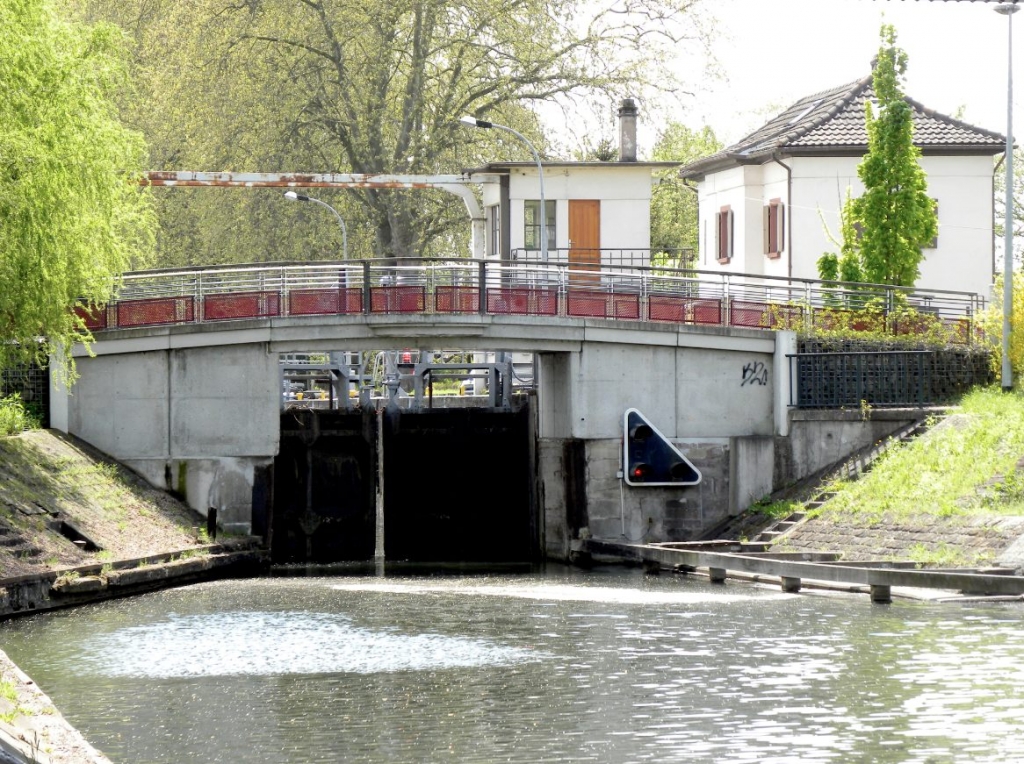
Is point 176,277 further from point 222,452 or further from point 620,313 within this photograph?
point 620,313

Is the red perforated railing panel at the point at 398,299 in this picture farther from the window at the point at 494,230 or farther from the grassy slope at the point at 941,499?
the window at the point at 494,230

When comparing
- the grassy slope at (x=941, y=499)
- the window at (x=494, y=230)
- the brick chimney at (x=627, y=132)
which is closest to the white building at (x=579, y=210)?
the window at (x=494, y=230)

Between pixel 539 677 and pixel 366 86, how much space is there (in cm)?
3575

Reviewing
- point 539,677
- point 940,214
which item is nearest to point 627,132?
point 940,214

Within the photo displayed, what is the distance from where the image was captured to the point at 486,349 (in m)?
35.4

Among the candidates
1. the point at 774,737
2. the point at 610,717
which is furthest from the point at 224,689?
the point at 774,737

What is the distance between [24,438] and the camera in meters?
32.3

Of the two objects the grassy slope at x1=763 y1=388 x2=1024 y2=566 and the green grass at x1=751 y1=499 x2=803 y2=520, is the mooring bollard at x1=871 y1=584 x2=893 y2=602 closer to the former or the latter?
the grassy slope at x1=763 y1=388 x2=1024 y2=566

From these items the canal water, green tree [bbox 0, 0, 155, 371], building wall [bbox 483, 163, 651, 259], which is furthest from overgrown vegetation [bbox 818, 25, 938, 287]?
green tree [bbox 0, 0, 155, 371]

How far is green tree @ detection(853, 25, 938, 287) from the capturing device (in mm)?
39406

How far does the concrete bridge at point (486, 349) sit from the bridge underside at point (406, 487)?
3.63 m

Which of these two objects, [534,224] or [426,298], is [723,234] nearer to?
[534,224]

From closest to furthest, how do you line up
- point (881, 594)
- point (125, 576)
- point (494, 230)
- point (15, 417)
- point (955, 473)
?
point (881, 594) → point (125, 576) → point (955, 473) → point (15, 417) → point (494, 230)

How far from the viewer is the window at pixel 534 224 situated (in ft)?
154
